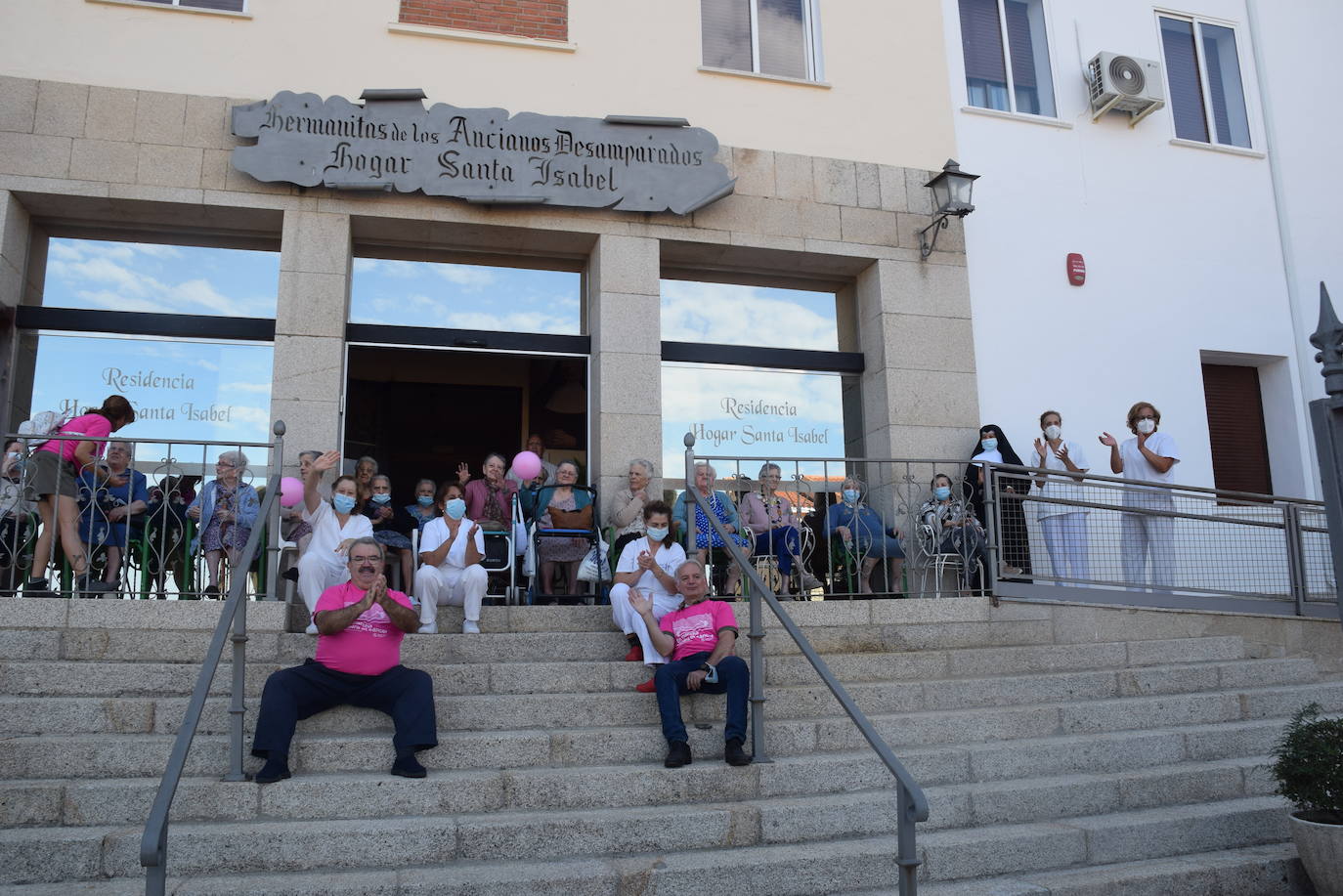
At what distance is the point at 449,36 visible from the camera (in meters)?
9.48

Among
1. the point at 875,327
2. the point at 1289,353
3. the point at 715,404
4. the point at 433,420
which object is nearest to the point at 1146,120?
the point at 1289,353

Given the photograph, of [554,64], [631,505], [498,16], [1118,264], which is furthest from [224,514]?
[1118,264]

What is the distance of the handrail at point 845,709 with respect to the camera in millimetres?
4219

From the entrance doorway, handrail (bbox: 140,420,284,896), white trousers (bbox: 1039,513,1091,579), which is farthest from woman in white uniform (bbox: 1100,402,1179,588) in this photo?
handrail (bbox: 140,420,284,896)

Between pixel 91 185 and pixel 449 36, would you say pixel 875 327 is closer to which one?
pixel 449 36

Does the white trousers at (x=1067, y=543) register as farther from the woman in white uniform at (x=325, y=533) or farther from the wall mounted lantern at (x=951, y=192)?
the woman in white uniform at (x=325, y=533)

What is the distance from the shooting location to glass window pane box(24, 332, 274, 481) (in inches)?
351

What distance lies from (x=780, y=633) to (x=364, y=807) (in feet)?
10.4

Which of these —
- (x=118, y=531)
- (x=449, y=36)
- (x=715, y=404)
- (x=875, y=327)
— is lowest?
(x=118, y=531)

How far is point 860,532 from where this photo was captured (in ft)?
27.6

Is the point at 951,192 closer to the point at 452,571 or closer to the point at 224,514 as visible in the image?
the point at 452,571

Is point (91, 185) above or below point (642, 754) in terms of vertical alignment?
above

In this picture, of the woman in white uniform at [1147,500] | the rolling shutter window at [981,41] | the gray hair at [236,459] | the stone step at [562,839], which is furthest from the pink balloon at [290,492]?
the rolling shutter window at [981,41]

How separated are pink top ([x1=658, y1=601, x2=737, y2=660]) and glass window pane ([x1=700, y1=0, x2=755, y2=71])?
6059 millimetres
